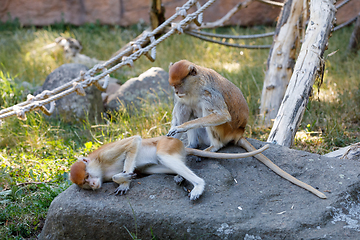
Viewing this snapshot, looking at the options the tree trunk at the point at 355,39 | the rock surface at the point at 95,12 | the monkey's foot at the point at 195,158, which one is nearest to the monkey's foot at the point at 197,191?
the monkey's foot at the point at 195,158

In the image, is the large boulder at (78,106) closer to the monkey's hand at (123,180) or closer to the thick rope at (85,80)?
the thick rope at (85,80)

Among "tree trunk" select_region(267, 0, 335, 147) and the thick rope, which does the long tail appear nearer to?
"tree trunk" select_region(267, 0, 335, 147)

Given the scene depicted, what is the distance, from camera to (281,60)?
208 inches

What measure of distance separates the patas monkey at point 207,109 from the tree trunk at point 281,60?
1.89 metres

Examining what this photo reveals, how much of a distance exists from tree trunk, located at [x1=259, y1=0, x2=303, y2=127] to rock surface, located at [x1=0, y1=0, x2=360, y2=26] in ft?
19.3

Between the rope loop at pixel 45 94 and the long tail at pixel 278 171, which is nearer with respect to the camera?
the long tail at pixel 278 171

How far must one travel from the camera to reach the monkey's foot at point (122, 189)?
275cm

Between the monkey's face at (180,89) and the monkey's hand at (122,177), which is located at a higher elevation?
the monkey's face at (180,89)

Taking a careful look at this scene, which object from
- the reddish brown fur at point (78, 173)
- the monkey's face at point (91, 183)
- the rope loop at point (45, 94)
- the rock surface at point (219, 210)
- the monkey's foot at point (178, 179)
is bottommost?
the rock surface at point (219, 210)

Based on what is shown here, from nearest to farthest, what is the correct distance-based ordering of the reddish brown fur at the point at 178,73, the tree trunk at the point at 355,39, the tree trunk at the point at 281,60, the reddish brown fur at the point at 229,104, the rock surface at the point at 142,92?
the reddish brown fur at the point at 178,73, the reddish brown fur at the point at 229,104, the tree trunk at the point at 281,60, the rock surface at the point at 142,92, the tree trunk at the point at 355,39

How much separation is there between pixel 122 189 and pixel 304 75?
2.70 metres

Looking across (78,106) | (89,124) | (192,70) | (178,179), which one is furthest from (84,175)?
(78,106)

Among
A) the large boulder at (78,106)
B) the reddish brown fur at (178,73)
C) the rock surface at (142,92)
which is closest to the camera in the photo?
the reddish brown fur at (178,73)

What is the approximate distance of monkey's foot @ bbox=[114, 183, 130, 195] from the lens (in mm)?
2755
